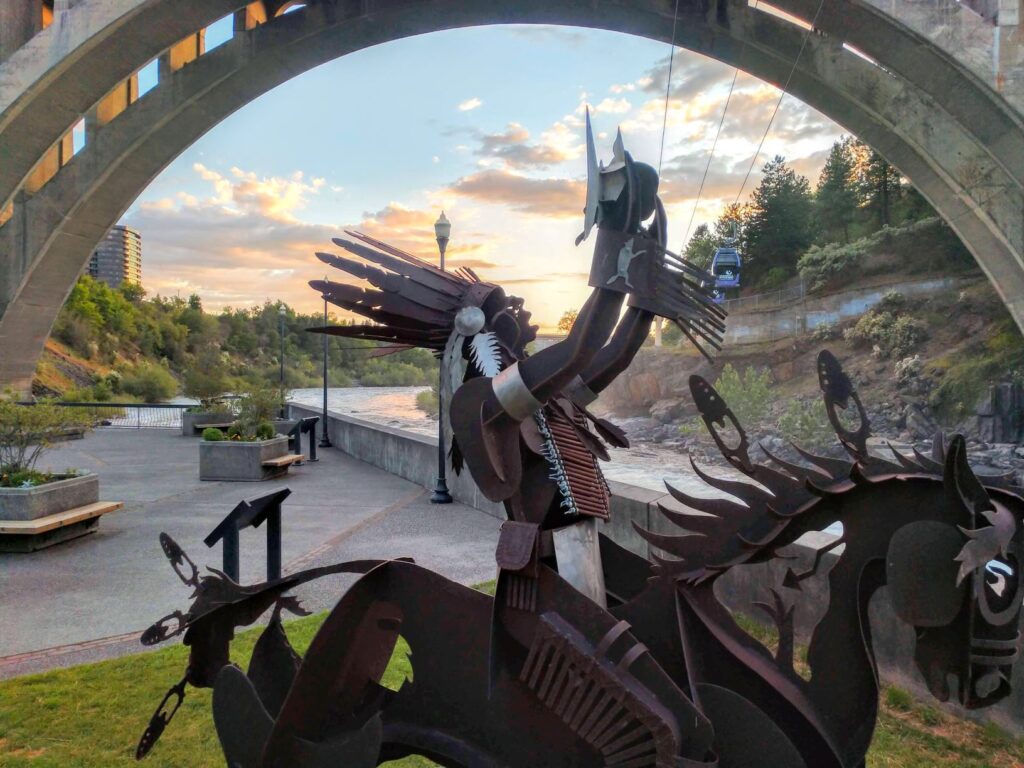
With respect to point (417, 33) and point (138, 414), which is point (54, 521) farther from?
point (138, 414)

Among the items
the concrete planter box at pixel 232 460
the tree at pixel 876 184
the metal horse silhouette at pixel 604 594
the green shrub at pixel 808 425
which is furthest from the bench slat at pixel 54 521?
the tree at pixel 876 184

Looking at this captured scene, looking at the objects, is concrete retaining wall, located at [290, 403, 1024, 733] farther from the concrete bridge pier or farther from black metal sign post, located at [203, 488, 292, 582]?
the concrete bridge pier

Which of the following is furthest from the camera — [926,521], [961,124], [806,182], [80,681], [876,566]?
[806,182]

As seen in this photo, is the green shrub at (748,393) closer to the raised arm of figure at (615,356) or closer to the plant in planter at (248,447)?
the plant in planter at (248,447)

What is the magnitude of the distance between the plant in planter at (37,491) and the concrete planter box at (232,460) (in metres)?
3.50

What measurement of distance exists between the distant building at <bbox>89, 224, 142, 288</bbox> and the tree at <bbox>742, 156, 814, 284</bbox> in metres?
79.4

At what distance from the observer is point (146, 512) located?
33.1ft

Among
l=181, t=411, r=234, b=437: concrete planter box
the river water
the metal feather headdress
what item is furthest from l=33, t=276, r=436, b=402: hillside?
the metal feather headdress

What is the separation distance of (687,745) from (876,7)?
14.3 metres

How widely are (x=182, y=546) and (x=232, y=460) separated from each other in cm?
487

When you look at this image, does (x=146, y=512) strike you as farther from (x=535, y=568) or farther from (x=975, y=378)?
(x=975, y=378)

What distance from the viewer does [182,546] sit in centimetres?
818

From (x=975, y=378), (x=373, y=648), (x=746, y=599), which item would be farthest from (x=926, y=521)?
(x=975, y=378)

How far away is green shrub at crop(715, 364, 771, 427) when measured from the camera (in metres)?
15.7
